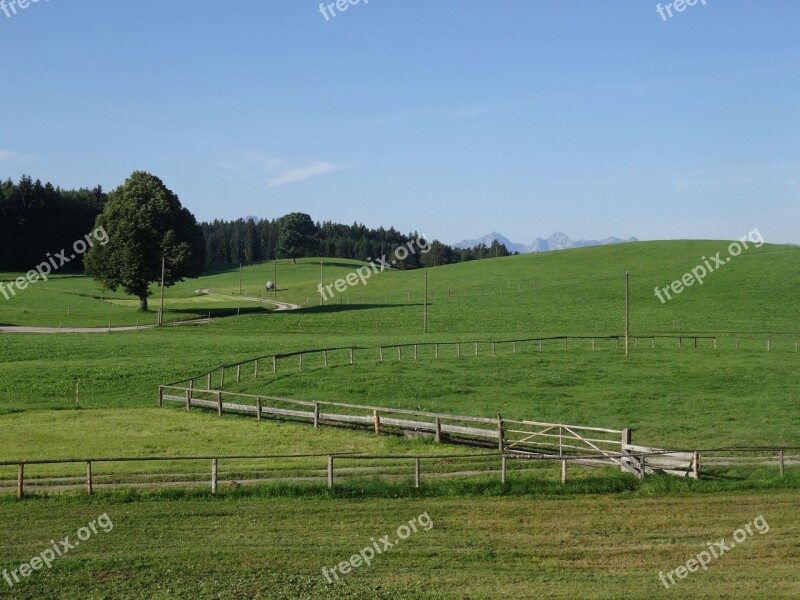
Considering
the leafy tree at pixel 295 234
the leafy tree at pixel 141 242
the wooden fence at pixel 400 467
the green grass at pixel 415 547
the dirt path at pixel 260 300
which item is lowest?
the green grass at pixel 415 547

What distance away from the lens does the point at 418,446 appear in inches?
1138

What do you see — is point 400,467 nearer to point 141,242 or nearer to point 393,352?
point 393,352

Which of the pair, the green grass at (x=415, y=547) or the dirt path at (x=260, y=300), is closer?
the green grass at (x=415, y=547)

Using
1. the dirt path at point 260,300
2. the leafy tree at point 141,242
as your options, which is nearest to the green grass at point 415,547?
the leafy tree at point 141,242

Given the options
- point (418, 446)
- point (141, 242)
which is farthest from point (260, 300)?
point (418, 446)

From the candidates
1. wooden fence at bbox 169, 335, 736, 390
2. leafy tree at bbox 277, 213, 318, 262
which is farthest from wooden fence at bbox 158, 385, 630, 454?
leafy tree at bbox 277, 213, 318, 262

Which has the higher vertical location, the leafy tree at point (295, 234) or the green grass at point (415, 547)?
the leafy tree at point (295, 234)

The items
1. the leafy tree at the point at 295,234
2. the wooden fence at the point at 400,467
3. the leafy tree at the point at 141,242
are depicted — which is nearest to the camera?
the wooden fence at the point at 400,467

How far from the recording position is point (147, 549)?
53.7ft

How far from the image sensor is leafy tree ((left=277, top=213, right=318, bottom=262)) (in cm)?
18900

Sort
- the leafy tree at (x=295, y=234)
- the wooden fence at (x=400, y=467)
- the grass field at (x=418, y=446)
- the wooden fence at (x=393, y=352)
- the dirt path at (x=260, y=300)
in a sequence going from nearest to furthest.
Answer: the grass field at (x=418, y=446)
the wooden fence at (x=400, y=467)
the wooden fence at (x=393, y=352)
the dirt path at (x=260, y=300)
the leafy tree at (x=295, y=234)

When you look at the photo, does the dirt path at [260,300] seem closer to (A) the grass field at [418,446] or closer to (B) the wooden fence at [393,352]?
(A) the grass field at [418,446]

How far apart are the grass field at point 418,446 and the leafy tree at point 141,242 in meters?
4.74

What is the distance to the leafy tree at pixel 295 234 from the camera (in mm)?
189000
